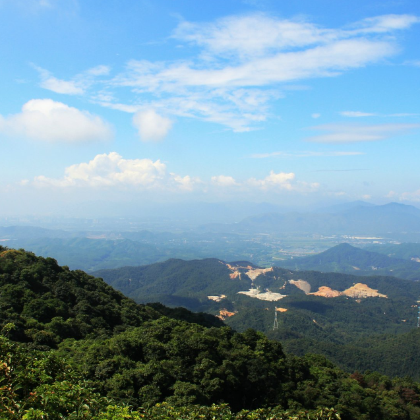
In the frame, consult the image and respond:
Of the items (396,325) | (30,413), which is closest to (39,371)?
(30,413)

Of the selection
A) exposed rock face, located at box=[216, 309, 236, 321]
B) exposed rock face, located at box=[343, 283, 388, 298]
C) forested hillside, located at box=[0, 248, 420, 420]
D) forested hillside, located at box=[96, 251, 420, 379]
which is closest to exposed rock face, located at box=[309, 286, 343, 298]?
forested hillside, located at box=[96, 251, 420, 379]

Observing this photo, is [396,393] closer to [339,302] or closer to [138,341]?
[138,341]

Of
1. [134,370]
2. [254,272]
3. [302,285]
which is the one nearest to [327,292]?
[302,285]

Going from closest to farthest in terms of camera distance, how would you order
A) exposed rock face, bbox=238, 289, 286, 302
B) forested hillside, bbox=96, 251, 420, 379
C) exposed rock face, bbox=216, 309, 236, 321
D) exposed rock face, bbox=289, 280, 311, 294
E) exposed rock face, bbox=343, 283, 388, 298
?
forested hillside, bbox=96, 251, 420, 379 < exposed rock face, bbox=216, 309, 236, 321 < exposed rock face, bbox=238, 289, 286, 302 < exposed rock face, bbox=343, 283, 388, 298 < exposed rock face, bbox=289, 280, 311, 294

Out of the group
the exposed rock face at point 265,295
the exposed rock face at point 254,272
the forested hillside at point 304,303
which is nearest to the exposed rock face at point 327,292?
the forested hillside at point 304,303

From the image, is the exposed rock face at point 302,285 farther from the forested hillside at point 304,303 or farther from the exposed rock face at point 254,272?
the exposed rock face at point 254,272

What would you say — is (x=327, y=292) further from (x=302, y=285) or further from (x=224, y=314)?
(x=224, y=314)

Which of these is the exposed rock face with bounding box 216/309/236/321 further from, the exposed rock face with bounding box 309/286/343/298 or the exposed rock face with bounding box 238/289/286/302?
the exposed rock face with bounding box 309/286/343/298
